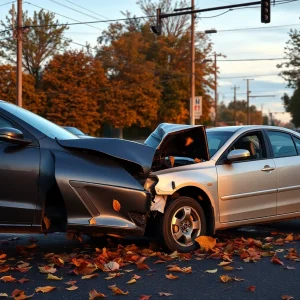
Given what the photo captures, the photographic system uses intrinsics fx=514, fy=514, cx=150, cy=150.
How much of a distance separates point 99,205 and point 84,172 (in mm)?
390

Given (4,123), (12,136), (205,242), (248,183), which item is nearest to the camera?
A: (12,136)

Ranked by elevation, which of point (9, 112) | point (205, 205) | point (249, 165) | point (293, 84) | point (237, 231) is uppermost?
point (293, 84)

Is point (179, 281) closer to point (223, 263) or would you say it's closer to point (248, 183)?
point (223, 263)

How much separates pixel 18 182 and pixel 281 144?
388 cm

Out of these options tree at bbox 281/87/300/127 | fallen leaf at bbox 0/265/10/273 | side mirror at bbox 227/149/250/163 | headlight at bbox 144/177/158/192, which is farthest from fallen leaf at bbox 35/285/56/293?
tree at bbox 281/87/300/127

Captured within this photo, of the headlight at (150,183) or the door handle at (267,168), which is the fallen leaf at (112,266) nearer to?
the headlight at (150,183)

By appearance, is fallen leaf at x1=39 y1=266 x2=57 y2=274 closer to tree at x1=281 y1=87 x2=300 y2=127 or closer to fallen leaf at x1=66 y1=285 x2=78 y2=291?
fallen leaf at x1=66 y1=285 x2=78 y2=291

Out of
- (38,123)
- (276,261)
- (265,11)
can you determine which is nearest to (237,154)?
(276,261)

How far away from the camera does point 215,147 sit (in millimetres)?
6863

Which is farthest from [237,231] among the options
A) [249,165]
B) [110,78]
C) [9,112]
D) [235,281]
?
[110,78]

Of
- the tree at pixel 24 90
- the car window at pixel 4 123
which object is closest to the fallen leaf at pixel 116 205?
the car window at pixel 4 123

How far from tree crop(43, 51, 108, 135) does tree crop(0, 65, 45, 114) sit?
1.05m

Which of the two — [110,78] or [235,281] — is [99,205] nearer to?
[235,281]

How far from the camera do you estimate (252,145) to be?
279 inches
